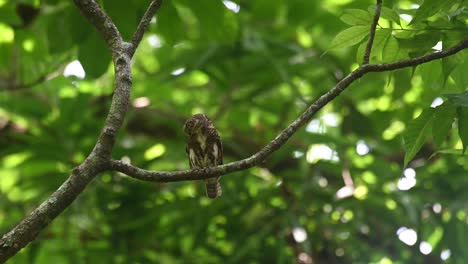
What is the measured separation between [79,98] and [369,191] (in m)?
1.75

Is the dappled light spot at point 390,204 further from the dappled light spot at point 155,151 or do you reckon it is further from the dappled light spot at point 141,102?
the dappled light spot at point 141,102

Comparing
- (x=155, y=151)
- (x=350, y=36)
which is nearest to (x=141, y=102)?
(x=155, y=151)

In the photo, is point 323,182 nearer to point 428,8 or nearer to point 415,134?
point 415,134

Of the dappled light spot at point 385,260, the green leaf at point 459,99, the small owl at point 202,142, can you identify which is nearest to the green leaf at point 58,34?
the small owl at point 202,142

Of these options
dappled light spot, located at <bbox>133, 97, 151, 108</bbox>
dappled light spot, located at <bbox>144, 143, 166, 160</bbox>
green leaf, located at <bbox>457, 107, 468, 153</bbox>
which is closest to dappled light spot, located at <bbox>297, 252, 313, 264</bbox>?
dappled light spot, located at <bbox>144, 143, 166, 160</bbox>

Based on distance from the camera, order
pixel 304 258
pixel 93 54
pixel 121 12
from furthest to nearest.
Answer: pixel 304 258, pixel 93 54, pixel 121 12

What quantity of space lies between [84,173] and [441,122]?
1.02 metres

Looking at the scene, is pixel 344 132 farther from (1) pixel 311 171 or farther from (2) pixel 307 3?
(2) pixel 307 3

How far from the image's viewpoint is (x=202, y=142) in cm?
259

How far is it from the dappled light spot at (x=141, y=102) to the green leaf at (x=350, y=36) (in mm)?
2503

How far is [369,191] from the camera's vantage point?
425cm

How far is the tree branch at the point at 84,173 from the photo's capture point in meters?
1.75

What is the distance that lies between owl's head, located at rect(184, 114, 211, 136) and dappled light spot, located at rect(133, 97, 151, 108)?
206cm

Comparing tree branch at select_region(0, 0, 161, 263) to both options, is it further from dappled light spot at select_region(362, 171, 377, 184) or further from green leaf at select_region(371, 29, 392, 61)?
dappled light spot at select_region(362, 171, 377, 184)
